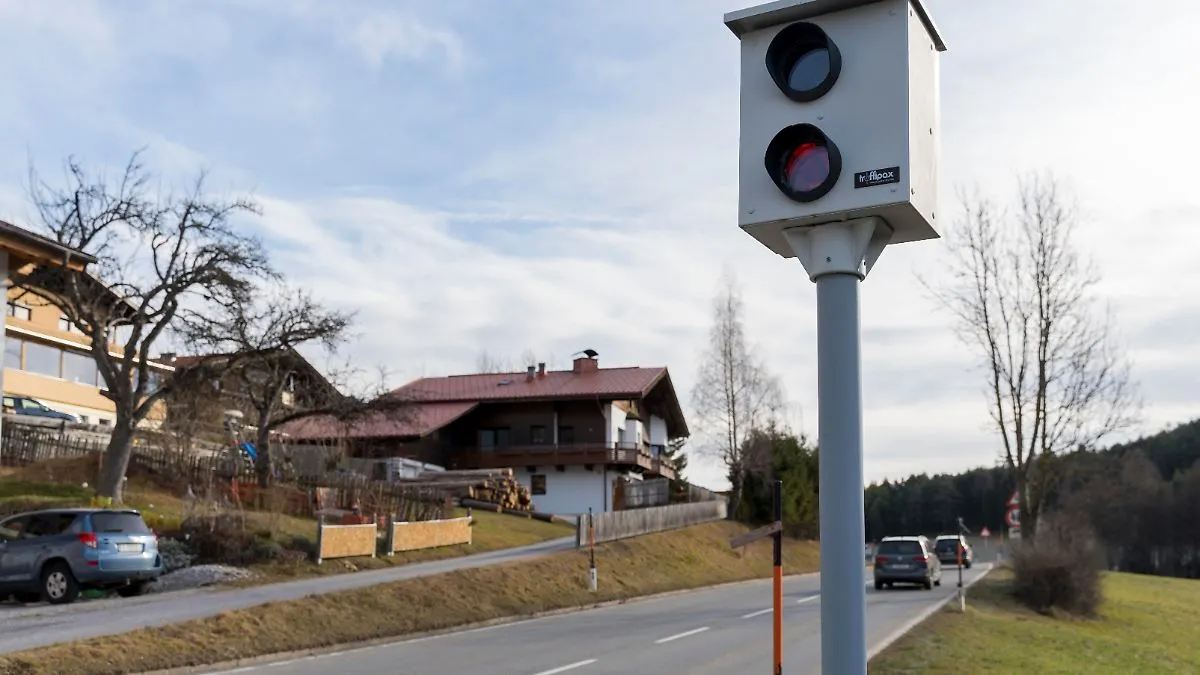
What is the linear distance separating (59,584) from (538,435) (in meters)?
39.7

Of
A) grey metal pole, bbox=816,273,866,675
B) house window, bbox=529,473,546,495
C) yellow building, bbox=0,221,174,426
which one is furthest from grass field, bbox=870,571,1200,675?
yellow building, bbox=0,221,174,426

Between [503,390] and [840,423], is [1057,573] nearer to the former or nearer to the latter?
[840,423]

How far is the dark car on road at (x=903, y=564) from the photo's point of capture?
109 feet

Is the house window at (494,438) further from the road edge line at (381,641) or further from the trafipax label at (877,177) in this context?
the trafipax label at (877,177)

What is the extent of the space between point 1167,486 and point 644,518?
6676 cm

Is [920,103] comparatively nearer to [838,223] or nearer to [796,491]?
[838,223]

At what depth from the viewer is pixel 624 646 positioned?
58.1 ft

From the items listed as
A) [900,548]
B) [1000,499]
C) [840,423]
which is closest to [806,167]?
[840,423]

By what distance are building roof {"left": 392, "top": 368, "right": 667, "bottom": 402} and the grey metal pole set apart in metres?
52.3

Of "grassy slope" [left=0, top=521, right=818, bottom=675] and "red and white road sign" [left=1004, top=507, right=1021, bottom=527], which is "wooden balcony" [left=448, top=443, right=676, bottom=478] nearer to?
"grassy slope" [left=0, top=521, right=818, bottom=675]

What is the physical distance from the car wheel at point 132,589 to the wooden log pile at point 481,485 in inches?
886

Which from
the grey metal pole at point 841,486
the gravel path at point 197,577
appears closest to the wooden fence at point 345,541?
the gravel path at point 197,577

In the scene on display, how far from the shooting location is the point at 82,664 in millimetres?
13031

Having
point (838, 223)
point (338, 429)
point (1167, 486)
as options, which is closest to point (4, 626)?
point (838, 223)
